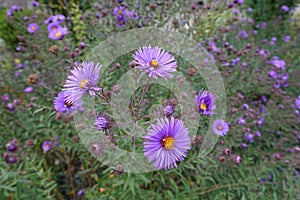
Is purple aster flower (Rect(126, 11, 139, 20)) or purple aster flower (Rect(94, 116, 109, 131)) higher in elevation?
purple aster flower (Rect(126, 11, 139, 20))

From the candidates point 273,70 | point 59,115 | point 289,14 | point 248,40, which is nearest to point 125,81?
point 59,115

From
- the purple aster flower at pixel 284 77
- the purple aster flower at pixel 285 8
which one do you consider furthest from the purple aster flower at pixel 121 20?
the purple aster flower at pixel 285 8

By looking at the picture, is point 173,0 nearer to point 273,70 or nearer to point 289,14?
point 273,70

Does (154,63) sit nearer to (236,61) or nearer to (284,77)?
(236,61)

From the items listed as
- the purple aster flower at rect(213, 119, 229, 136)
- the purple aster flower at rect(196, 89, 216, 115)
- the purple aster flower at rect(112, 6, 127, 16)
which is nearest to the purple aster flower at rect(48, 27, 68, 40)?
the purple aster flower at rect(112, 6, 127, 16)

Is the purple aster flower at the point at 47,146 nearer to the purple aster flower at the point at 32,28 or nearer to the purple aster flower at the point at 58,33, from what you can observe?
the purple aster flower at the point at 58,33

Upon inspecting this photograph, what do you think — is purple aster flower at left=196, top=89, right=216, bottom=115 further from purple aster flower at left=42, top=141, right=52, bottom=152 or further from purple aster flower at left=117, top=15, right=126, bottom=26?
purple aster flower at left=42, top=141, right=52, bottom=152
